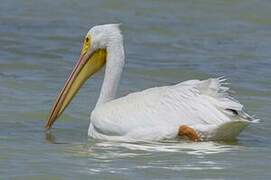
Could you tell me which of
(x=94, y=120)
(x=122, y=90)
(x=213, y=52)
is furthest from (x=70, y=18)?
(x=94, y=120)

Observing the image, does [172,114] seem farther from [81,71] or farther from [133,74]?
[133,74]

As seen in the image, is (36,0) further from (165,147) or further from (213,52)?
(165,147)

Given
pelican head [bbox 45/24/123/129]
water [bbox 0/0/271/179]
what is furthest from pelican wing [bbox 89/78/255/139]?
pelican head [bbox 45/24/123/129]

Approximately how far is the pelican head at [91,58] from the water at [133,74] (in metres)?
0.18

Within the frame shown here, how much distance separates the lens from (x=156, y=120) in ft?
28.2

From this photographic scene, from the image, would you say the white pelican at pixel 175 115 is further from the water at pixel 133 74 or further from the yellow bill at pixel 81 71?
the yellow bill at pixel 81 71

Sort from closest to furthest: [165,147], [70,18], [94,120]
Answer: [165,147] < [94,120] < [70,18]

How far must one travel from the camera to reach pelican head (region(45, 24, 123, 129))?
30.8 feet

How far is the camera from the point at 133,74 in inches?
477

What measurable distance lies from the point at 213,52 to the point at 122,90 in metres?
2.89

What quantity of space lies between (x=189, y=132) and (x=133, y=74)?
12.5 ft

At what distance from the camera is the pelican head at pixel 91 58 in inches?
370

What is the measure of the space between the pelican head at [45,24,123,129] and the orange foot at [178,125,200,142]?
4.10 feet

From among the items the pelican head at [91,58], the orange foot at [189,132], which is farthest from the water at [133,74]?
the pelican head at [91,58]
